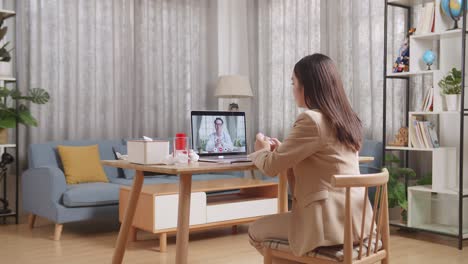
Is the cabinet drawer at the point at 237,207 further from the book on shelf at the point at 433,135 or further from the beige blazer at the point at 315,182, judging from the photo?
the beige blazer at the point at 315,182

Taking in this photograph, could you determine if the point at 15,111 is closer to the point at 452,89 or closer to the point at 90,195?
the point at 90,195

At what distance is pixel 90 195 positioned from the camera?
4.32m

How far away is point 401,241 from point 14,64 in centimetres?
375

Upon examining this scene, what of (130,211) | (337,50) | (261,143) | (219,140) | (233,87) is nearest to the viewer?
(261,143)

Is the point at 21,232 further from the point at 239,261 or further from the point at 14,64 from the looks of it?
the point at 239,261

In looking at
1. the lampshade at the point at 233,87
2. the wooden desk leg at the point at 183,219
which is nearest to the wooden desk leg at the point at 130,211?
the wooden desk leg at the point at 183,219

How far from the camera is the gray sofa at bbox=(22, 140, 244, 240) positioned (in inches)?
167

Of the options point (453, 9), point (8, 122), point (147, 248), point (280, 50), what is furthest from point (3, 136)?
point (453, 9)

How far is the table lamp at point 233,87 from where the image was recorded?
5875 millimetres

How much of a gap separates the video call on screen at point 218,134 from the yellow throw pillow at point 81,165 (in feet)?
5.37

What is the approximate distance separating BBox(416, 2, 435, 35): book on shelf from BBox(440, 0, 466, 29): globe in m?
0.14

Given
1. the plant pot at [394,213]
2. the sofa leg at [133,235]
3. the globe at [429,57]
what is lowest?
the sofa leg at [133,235]

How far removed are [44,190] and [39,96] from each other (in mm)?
921

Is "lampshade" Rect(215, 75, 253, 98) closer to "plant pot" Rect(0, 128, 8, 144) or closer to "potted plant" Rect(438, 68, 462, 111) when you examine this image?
"plant pot" Rect(0, 128, 8, 144)
